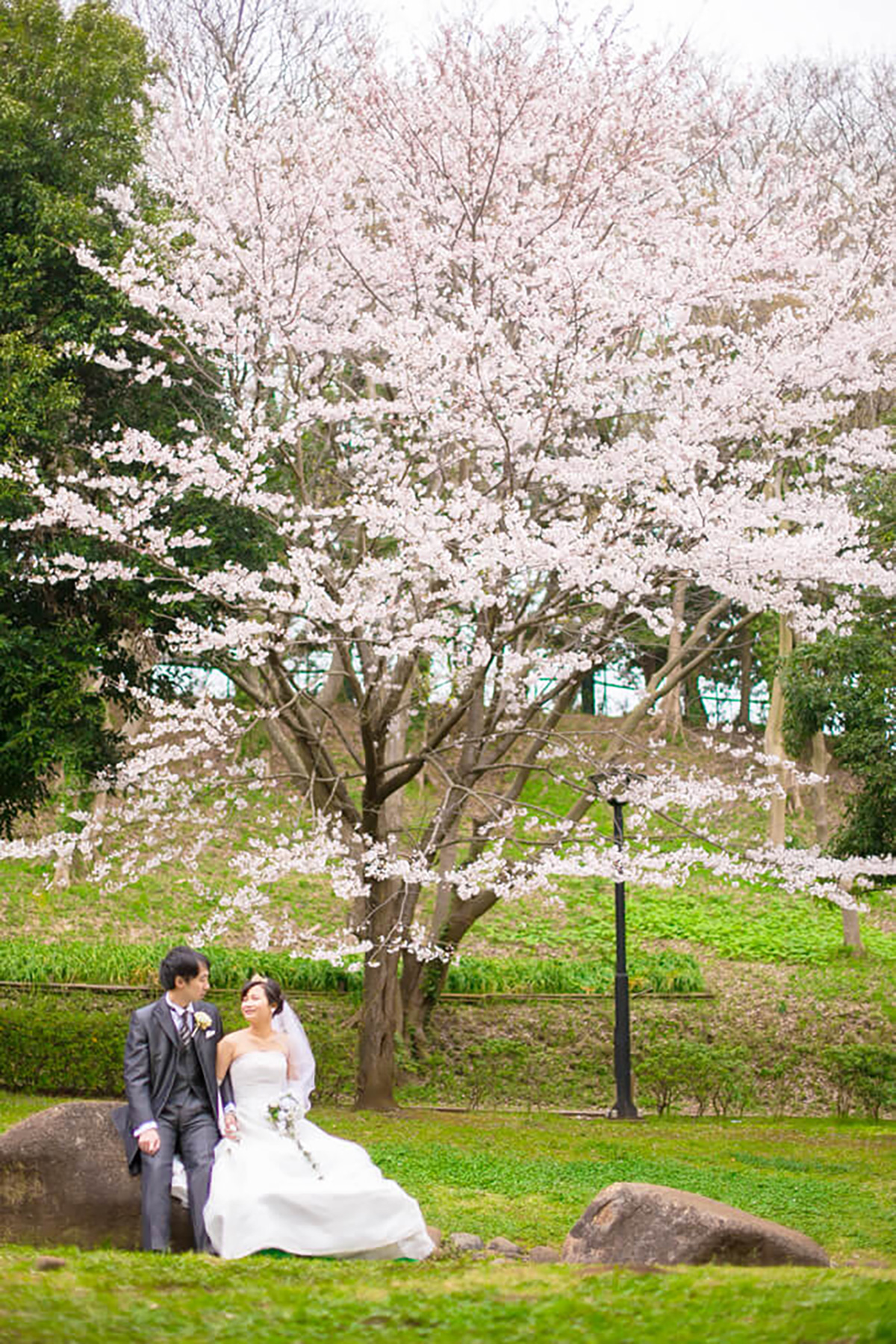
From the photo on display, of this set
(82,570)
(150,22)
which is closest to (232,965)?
(82,570)

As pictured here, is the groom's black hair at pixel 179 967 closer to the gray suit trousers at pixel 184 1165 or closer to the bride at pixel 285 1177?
the bride at pixel 285 1177

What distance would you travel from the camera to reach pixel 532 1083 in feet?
50.0

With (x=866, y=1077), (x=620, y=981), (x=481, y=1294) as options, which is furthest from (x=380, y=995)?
(x=481, y=1294)

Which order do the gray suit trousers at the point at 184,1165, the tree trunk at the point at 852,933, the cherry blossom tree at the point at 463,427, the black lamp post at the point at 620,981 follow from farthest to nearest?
1. the tree trunk at the point at 852,933
2. the black lamp post at the point at 620,981
3. the cherry blossom tree at the point at 463,427
4. the gray suit trousers at the point at 184,1165

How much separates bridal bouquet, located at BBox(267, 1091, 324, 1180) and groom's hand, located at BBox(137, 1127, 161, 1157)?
1.78ft

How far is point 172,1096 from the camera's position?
5750 mm

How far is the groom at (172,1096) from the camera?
5523 millimetres

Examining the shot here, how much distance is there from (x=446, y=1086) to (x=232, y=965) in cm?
354

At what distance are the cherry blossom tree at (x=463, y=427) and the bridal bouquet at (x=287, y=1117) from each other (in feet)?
13.1

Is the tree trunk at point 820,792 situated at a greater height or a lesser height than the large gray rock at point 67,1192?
greater

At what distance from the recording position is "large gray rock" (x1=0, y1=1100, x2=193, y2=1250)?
5.84m

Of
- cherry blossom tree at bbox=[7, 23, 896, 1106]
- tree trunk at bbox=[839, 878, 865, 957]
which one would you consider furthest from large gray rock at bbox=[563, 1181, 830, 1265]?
tree trunk at bbox=[839, 878, 865, 957]

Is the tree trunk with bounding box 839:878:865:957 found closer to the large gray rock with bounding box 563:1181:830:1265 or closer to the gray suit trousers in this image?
the large gray rock with bounding box 563:1181:830:1265

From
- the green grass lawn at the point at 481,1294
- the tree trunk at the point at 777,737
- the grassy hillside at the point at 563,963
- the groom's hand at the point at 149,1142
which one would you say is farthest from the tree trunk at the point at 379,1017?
the tree trunk at the point at 777,737
